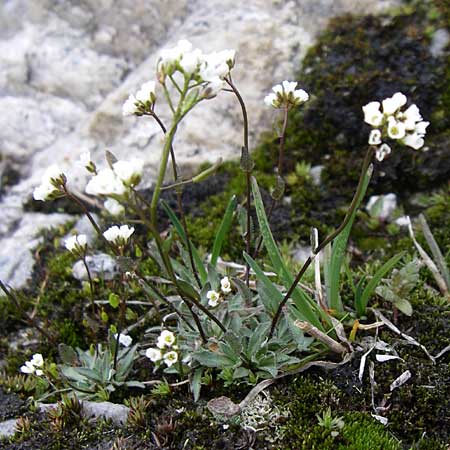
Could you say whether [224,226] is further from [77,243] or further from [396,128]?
[396,128]

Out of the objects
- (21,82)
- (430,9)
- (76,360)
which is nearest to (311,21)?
(430,9)

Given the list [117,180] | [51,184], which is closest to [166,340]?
[51,184]

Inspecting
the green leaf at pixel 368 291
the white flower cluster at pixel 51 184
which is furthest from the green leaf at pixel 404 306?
the white flower cluster at pixel 51 184

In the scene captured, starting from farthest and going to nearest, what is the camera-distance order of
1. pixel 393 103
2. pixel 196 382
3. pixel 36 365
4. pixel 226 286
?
1. pixel 36 365
2. pixel 226 286
3. pixel 196 382
4. pixel 393 103

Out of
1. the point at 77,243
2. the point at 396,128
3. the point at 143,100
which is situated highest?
the point at 143,100

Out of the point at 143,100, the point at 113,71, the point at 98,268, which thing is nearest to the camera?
the point at 143,100

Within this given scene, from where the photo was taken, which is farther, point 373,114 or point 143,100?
point 143,100

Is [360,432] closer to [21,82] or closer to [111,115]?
[111,115]
